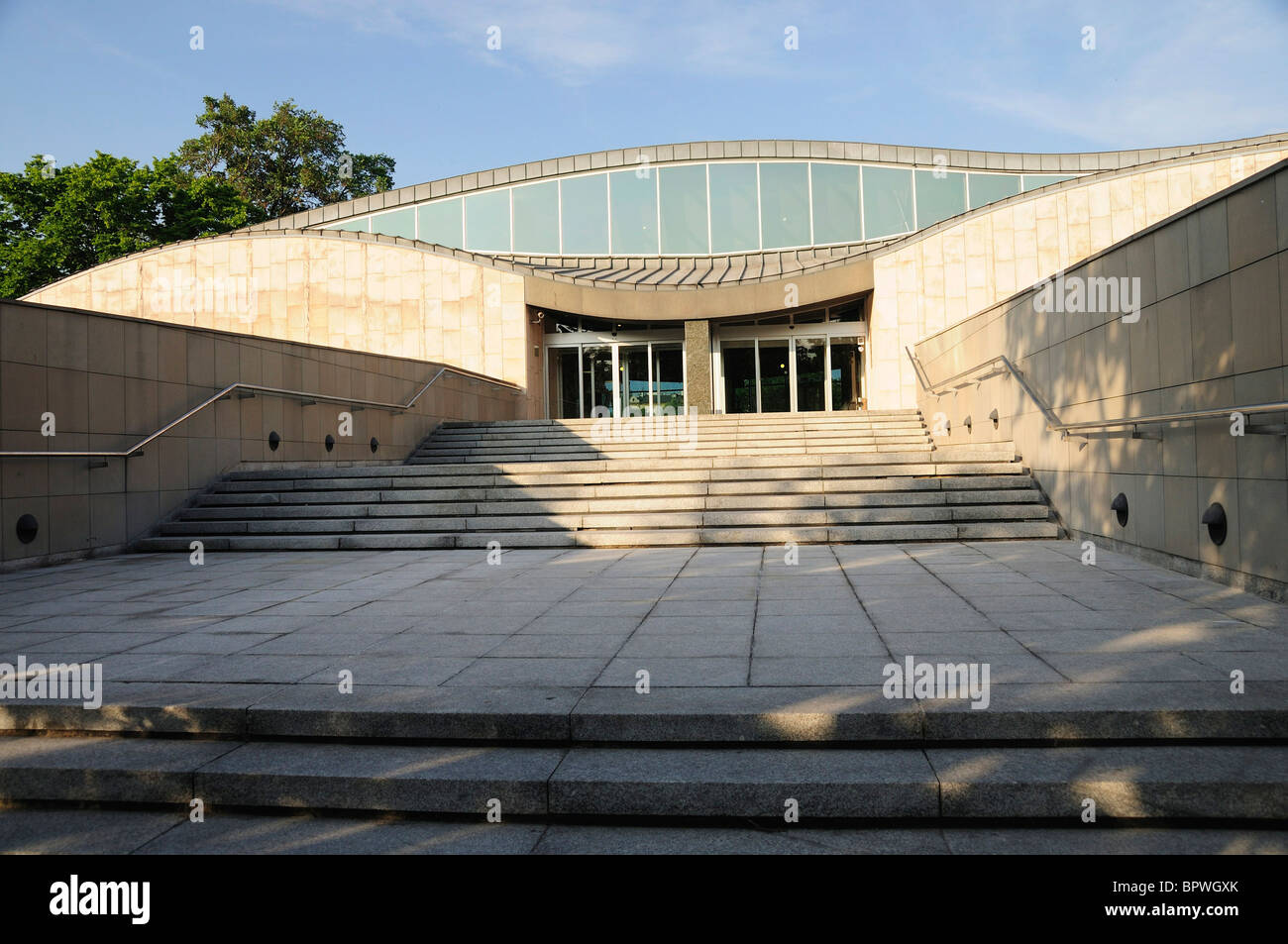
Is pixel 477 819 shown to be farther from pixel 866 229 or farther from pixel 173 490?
pixel 866 229

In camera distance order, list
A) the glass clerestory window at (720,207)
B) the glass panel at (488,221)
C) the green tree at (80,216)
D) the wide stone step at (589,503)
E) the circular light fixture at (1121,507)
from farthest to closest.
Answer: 1. the green tree at (80,216)
2. the glass panel at (488,221)
3. the glass clerestory window at (720,207)
4. the wide stone step at (589,503)
5. the circular light fixture at (1121,507)

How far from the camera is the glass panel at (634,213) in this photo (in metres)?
29.0

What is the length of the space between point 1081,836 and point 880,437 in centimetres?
1258


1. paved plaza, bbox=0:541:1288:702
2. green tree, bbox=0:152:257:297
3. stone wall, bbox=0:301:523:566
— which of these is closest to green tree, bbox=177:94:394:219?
green tree, bbox=0:152:257:297

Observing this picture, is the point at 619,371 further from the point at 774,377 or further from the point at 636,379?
the point at 774,377

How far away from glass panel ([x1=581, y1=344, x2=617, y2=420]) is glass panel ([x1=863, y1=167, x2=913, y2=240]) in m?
10.6

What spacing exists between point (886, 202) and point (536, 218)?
12.5m

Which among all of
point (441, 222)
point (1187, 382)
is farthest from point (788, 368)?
point (1187, 382)

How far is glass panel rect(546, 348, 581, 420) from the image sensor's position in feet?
83.4

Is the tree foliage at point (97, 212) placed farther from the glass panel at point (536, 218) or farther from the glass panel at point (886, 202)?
the glass panel at point (886, 202)

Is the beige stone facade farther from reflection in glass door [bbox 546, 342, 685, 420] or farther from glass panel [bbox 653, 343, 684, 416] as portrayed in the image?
glass panel [bbox 653, 343, 684, 416]

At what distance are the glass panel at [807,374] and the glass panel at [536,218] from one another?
10000 millimetres

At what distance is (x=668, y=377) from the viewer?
2544 cm

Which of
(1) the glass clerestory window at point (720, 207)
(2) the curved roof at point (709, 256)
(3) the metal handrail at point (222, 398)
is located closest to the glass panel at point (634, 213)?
(1) the glass clerestory window at point (720, 207)
